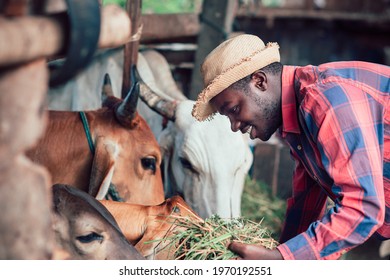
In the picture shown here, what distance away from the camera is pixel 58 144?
13.8 ft

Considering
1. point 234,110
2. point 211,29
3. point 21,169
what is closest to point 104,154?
point 234,110

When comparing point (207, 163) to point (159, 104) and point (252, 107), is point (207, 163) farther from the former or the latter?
point (252, 107)

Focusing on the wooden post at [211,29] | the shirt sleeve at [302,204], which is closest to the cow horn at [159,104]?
the wooden post at [211,29]

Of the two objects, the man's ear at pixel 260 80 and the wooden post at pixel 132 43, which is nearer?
the man's ear at pixel 260 80

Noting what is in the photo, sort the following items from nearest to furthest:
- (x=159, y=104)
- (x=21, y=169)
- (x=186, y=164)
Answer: (x=21, y=169) < (x=186, y=164) < (x=159, y=104)

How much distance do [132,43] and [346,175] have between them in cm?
286

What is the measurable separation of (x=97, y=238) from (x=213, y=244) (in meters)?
0.50

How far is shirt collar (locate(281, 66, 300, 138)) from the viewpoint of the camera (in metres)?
3.27

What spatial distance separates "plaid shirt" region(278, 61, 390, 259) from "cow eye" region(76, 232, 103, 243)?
2.57 ft

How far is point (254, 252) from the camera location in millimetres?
2918

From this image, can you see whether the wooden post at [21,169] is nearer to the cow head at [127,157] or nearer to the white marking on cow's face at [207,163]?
the cow head at [127,157]

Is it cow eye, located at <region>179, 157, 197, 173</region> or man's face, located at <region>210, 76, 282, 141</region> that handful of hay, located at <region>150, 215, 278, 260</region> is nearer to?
man's face, located at <region>210, 76, 282, 141</region>

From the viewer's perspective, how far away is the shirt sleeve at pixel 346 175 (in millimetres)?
2893

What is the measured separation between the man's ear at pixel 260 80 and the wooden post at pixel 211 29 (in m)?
3.03
